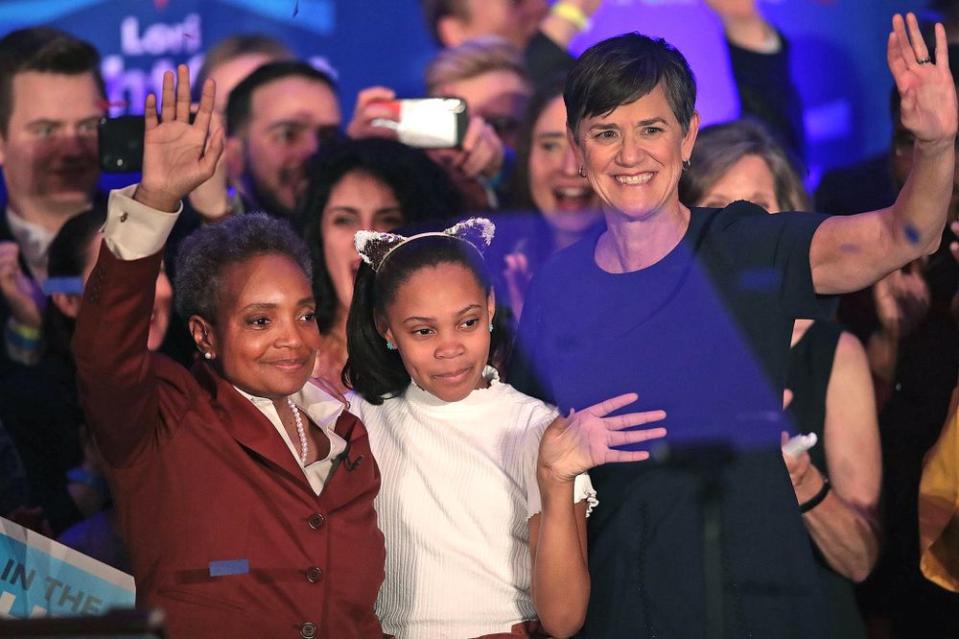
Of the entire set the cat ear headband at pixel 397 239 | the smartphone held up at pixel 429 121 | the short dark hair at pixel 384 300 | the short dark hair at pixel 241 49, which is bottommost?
the short dark hair at pixel 384 300

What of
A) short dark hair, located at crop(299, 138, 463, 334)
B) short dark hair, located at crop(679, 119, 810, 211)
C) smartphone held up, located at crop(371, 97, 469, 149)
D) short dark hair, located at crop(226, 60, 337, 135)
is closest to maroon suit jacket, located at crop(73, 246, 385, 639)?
short dark hair, located at crop(299, 138, 463, 334)

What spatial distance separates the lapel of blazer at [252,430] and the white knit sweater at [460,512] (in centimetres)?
26

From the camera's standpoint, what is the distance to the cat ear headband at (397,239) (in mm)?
2631

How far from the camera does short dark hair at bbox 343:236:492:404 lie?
2.56m

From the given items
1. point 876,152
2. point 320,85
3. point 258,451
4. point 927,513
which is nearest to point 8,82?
point 320,85

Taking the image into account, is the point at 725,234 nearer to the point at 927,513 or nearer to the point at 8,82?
the point at 927,513

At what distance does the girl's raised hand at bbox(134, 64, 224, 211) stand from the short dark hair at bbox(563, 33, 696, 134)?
654 millimetres

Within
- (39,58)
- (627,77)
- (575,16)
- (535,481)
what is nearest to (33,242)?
(39,58)

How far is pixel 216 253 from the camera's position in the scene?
2447mm

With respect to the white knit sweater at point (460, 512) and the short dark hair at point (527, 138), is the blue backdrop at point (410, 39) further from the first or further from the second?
the white knit sweater at point (460, 512)

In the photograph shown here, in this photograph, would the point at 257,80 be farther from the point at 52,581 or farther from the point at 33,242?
the point at 52,581

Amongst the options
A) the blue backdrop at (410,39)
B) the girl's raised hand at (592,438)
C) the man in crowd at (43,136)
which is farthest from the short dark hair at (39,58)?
the girl's raised hand at (592,438)

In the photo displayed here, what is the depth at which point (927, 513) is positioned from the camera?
2.77 meters

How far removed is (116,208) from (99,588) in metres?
0.71
